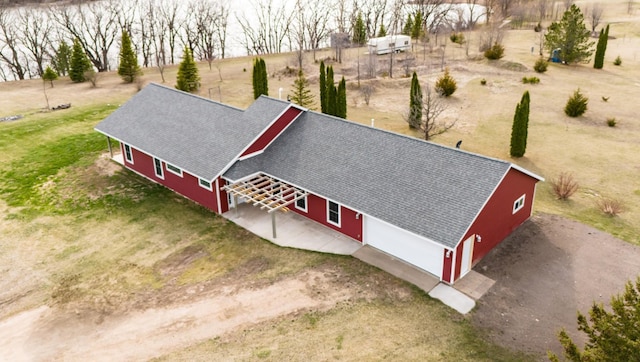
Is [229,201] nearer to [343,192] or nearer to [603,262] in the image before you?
[343,192]

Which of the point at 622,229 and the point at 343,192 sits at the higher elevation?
the point at 343,192

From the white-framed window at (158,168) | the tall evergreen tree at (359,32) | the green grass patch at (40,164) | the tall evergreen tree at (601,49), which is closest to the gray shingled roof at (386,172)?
the white-framed window at (158,168)

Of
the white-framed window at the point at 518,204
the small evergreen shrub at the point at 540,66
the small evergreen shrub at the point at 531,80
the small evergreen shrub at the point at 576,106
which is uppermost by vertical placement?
the small evergreen shrub at the point at 540,66

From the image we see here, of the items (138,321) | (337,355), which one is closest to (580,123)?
(337,355)

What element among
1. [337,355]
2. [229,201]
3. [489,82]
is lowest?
[337,355]

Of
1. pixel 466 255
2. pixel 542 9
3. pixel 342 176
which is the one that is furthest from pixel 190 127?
pixel 542 9

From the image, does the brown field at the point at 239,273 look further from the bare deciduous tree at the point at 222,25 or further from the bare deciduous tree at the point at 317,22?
the bare deciduous tree at the point at 222,25

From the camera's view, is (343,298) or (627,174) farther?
(627,174)

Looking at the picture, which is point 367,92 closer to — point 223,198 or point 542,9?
point 223,198
